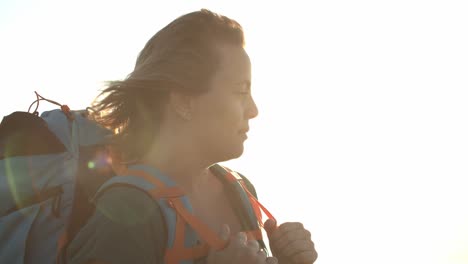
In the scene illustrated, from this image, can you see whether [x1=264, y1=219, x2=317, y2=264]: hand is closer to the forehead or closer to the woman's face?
the woman's face

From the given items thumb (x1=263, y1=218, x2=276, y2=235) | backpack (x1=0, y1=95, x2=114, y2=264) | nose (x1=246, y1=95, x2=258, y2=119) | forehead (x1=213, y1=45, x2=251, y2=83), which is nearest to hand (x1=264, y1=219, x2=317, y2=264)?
thumb (x1=263, y1=218, x2=276, y2=235)

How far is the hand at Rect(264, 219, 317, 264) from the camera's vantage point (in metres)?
2.51

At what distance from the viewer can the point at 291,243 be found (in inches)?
100.0

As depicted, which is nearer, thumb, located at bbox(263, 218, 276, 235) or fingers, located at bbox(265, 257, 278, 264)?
fingers, located at bbox(265, 257, 278, 264)

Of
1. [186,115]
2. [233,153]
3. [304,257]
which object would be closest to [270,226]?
[304,257]

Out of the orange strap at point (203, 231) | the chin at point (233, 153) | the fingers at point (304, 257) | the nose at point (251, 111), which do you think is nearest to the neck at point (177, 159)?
the chin at point (233, 153)

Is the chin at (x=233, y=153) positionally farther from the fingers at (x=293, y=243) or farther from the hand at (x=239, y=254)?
the hand at (x=239, y=254)

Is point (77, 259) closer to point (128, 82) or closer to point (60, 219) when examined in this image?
point (60, 219)

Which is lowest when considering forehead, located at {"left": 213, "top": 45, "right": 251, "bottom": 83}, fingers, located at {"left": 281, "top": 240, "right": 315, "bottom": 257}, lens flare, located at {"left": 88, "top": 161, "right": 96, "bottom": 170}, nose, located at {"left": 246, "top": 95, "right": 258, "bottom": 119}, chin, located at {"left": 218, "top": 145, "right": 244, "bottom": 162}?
fingers, located at {"left": 281, "top": 240, "right": 315, "bottom": 257}

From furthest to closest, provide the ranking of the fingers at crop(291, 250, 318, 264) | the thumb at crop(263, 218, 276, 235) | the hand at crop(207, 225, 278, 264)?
the thumb at crop(263, 218, 276, 235)
the fingers at crop(291, 250, 318, 264)
the hand at crop(207, 225, 278, 264)

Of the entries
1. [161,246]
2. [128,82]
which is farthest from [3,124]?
[161,246]

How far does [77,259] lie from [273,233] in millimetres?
1109

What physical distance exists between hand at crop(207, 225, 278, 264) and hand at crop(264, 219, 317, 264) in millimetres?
396

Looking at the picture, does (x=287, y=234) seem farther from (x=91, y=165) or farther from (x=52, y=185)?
(x=52, y=185)
